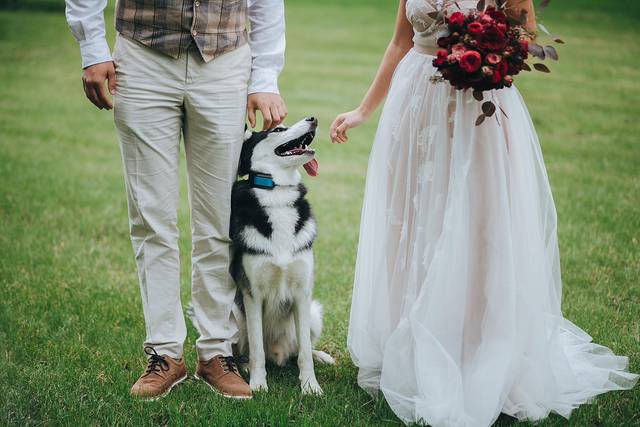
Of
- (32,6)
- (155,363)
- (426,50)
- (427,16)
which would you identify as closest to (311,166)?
(426,50)

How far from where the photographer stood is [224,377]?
372 cm

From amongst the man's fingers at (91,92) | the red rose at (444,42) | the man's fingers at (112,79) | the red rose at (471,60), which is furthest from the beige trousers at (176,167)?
the red rose at (471,60)

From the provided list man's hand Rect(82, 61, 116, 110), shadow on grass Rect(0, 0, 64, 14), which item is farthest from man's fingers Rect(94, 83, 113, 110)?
shadow on grass Rect(0, 0, 64, 14)

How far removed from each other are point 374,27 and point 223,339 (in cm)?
2246

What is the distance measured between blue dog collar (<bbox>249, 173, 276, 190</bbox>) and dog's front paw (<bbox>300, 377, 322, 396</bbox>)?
108cm

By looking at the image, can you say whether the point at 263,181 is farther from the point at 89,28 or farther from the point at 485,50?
the point at 485,50

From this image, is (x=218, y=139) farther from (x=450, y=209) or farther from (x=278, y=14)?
(x=450, y=209)

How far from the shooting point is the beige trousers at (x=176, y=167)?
11.1ft

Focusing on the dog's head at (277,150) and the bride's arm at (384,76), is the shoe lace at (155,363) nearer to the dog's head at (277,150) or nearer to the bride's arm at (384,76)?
the dog's head at (277,150)

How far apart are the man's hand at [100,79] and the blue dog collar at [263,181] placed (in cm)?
81

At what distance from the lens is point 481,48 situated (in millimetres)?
2957

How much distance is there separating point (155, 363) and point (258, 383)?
569 millimetres

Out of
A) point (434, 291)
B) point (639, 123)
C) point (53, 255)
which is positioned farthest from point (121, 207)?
point (639, 123)

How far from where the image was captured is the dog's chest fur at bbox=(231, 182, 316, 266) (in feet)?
12.0
